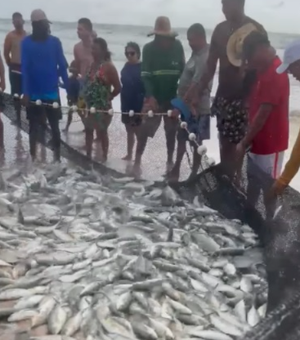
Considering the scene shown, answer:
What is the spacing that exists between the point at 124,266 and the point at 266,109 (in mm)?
1808

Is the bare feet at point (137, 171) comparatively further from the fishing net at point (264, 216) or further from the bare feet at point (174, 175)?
the bare feet at point (174, 175)

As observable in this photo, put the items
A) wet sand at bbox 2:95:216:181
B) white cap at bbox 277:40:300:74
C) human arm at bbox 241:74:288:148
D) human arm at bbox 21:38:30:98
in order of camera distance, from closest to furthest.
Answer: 1. white cap at bbox 277:40:300:74
2. human arm at bbox 241:74:288:148
3. wet sand at bbox 2:95:216:181
4. human arm at bbox 21:38:30:98

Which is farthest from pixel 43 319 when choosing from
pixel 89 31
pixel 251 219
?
pixel 89 31

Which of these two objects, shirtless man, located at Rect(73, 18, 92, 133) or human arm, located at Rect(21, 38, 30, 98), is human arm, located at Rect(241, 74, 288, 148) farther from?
shirtless man, located at Rect(73, 18, 92, 133)

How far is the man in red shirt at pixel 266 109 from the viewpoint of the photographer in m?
4.85

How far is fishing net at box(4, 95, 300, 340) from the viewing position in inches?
121

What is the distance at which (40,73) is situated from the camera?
285 inches

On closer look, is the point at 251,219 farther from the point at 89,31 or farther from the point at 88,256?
the point at 89,31

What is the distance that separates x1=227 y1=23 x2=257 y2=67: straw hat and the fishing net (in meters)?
1.08

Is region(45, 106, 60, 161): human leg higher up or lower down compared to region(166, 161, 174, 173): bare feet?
higher up

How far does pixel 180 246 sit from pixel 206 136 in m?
2.16

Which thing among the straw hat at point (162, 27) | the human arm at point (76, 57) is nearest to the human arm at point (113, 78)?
the straw hat at point (162, 27)

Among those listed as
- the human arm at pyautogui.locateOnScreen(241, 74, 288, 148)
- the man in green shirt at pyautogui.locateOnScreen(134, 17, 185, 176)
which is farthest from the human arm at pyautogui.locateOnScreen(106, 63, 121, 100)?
the human arm at pyautogui.locateOnScreen(241, 74, 288, 148)

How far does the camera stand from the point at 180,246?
182 inches
